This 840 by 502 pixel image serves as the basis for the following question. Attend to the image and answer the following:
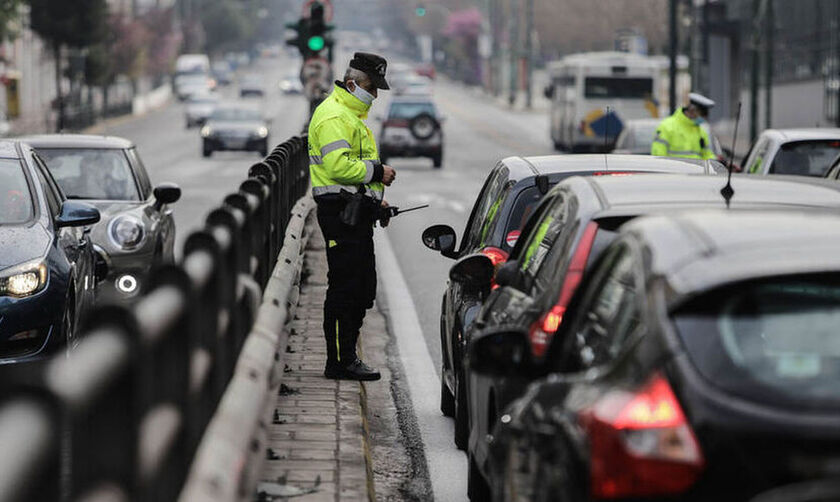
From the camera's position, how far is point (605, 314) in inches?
186

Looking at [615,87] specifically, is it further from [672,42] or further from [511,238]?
[511,238]

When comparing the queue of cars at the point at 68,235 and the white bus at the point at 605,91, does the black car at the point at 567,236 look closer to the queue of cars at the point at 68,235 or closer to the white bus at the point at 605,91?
the queue of cars at the point at 68,235

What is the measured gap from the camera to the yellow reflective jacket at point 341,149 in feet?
31.3

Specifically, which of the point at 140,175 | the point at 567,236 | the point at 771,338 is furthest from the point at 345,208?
the point at 771,338

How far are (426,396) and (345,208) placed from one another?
1361 millimetres

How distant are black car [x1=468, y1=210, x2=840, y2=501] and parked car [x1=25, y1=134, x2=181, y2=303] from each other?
859cm

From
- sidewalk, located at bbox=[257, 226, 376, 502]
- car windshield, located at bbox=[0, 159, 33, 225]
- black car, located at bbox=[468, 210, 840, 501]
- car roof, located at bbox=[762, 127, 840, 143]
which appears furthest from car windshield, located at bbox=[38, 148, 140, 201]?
black car, located at bbox=[468, 210, 840, 501]

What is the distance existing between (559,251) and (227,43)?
17085cm

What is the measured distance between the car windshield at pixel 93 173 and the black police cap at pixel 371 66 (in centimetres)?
466

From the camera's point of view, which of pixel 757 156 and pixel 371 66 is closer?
pixel 371 66

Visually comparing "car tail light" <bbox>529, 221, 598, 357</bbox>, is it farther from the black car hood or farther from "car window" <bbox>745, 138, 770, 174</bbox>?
"car window" <bbox>745, 138, 770, 174</bbox>

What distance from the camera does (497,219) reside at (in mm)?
8828

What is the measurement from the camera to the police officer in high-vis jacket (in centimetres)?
955

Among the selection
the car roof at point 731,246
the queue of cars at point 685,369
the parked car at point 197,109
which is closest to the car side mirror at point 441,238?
the queue of cars at point 685,369
